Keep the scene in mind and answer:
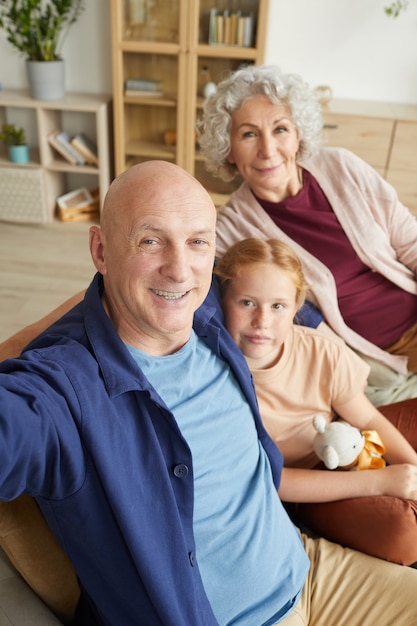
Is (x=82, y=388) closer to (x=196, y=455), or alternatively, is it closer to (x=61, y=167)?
(x=196, y=455)

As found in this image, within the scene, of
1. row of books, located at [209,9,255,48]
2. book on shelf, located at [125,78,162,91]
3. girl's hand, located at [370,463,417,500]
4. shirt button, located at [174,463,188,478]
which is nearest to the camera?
shirt button, located at [174,463,188,478]

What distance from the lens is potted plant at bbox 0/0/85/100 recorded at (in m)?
3.56

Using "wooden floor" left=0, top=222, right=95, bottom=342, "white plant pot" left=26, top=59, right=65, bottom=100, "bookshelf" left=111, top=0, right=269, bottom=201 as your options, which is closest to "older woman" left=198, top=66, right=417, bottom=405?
"wooden floor" left=0, top=222, right=95, bottom=342

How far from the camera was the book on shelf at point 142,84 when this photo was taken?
3.79 metres

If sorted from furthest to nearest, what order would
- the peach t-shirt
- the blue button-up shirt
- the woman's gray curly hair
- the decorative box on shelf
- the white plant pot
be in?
the decorative box on shelf, the white plant pot, the woman's gray curly hair, the peach t-shirt, the blue button-up shirt

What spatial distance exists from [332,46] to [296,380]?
3.02 meters

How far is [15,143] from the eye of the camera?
397 cm

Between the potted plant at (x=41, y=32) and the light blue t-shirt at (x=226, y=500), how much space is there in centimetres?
306

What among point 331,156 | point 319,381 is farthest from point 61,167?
point 319,381

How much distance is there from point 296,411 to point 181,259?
633mm

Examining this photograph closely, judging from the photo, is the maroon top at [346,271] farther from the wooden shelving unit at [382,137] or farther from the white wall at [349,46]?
the white wall at [349,46]

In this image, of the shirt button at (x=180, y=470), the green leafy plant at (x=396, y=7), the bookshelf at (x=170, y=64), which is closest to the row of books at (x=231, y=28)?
the bookshelf at (x=170, y=64)

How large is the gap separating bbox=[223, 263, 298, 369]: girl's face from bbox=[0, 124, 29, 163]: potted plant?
2.97 m

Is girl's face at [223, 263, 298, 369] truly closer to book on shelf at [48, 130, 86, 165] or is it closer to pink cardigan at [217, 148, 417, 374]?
pink cardigan at [217, 148, 417, 374]
